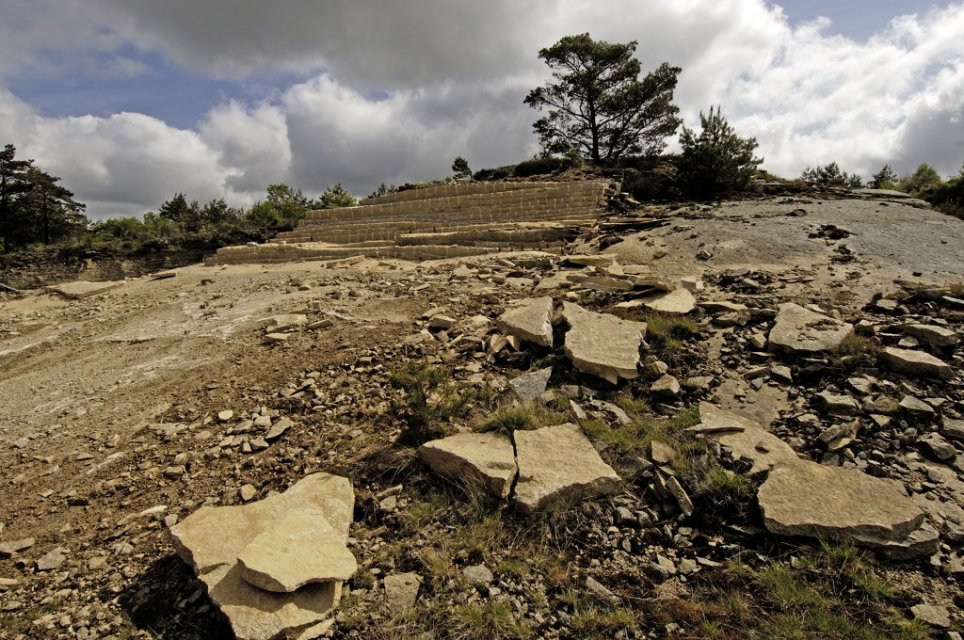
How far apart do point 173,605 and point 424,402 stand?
1.74 m

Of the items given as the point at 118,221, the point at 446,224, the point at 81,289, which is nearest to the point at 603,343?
the point at 446,224

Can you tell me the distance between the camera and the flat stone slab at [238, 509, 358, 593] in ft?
6.52

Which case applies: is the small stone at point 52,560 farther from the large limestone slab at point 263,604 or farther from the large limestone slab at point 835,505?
the large limestone slab at point 835,505

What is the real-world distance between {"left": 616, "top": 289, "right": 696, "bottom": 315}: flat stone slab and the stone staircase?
4.90 m

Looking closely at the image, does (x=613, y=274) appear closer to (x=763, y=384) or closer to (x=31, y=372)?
(x=763, y=384)

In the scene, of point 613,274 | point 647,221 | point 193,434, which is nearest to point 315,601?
point 193,434

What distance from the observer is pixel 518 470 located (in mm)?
2650

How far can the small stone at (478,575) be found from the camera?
214cm

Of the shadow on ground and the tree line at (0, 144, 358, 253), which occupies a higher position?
the tree line at (0, 144, 358, 253)

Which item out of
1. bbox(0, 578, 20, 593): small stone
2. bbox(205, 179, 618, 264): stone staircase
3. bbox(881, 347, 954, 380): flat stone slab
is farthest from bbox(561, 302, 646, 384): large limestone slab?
bbox(205, 179, 618, 264): stone staircase

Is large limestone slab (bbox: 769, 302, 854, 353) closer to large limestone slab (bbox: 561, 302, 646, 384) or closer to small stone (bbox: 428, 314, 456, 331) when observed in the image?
large limestone slab (bbox: 561, 302, 646, 384)

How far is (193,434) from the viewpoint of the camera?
3.58 m

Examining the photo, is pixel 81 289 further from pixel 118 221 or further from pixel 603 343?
pixel 118 221

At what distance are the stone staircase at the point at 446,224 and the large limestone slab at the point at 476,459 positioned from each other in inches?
290
